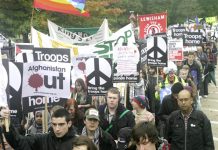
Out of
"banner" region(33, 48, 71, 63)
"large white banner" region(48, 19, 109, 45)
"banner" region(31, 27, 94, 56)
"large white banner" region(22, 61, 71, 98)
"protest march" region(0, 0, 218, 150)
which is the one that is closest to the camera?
"protest march" region(0, 0, 218, 150)

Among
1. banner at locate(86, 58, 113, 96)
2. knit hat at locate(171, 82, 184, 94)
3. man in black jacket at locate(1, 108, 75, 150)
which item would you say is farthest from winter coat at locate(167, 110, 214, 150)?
banner at locate(86, 58, 113, 96)

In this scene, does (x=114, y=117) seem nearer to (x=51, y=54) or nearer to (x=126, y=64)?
(x=51, y=54)

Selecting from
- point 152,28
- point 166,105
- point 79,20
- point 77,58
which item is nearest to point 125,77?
point 77,58

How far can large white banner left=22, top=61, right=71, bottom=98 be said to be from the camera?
658 centimetres

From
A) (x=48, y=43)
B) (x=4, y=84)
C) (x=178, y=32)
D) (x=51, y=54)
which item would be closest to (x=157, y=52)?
(x=48, y=43)

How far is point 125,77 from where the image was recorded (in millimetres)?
9219

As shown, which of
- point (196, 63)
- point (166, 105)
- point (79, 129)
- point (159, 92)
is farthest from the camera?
point (196, 63)

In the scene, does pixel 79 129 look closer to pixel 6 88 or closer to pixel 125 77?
pixel 6 88

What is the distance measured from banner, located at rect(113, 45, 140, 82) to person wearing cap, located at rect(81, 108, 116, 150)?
3.59 m

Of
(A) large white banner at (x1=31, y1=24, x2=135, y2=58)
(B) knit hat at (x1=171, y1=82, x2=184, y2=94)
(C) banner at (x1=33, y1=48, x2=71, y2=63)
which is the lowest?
(B) knit hat at (x1=171, y1=82, x2=184, y2=94)

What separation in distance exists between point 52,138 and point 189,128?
1855mm

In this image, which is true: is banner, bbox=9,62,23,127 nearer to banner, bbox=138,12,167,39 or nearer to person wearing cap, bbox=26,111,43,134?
person wearing cap, bbox=26,111,43,134

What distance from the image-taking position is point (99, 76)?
822 centimetres

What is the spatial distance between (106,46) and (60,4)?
5.25 feet
